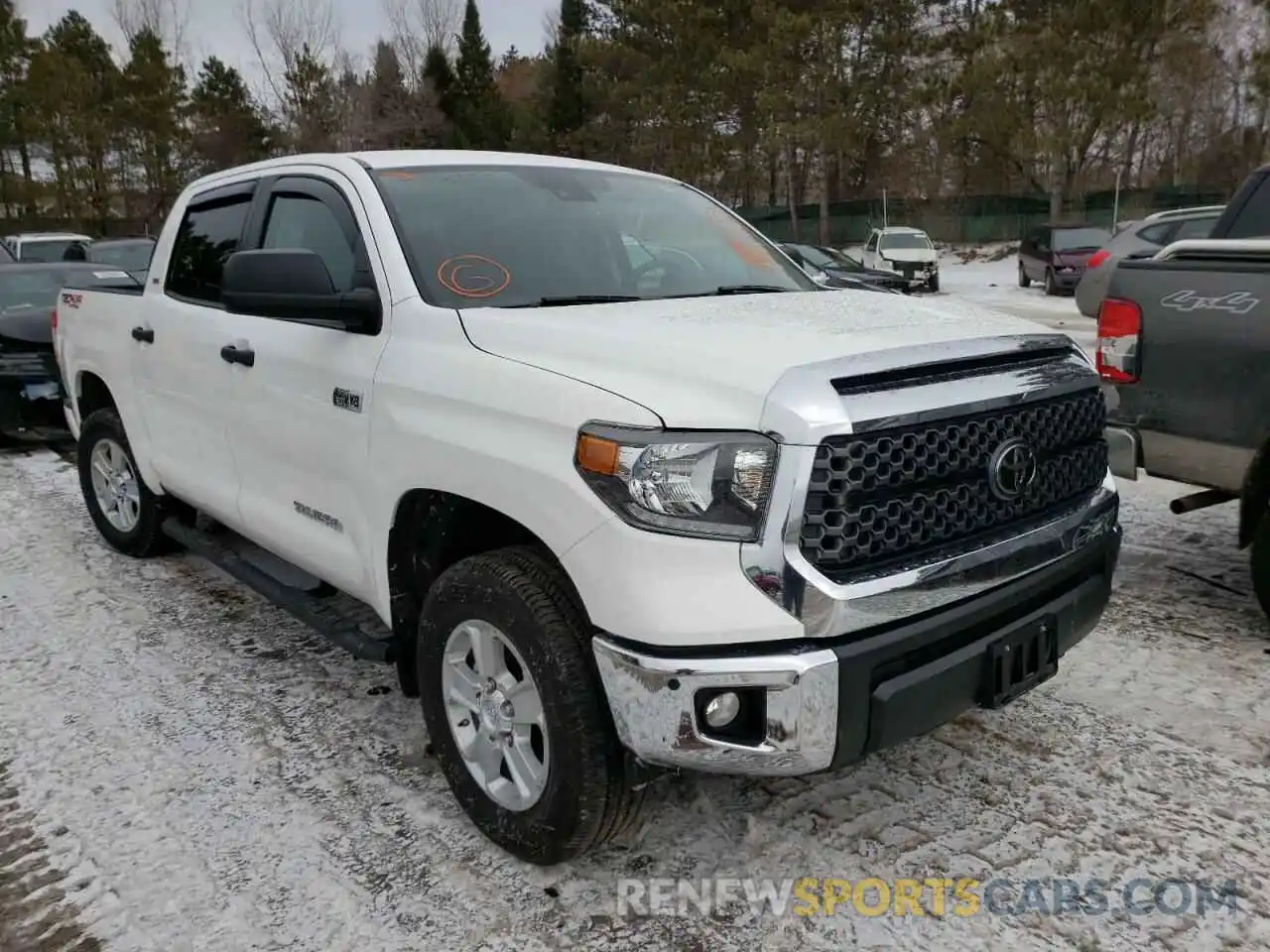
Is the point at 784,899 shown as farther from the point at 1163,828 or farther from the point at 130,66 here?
the point at 130,66

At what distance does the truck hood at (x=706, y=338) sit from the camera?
2.36 m

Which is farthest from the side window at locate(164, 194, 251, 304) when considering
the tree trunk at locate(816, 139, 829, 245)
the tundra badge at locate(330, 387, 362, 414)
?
the tree trunk at locate(816, 139, 829, 245)

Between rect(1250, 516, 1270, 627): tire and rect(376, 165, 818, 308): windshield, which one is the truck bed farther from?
rect(376, 165, 818, 308): windshield

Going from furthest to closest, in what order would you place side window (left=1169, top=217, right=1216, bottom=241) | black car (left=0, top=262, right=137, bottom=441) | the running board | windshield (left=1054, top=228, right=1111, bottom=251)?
1. windshield (left=1054, top=228, right=1111, bottom=251)
2. side window (left=1169, top=217, right=1216, bottom=241)
3. black car (left=0, top=262, right=137, bottom=441)
4. the running board

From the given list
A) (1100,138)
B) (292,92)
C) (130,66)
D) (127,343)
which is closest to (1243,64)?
(1100,138)

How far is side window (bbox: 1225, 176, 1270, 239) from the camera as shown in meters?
5.84

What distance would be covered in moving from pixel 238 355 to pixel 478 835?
1.95m

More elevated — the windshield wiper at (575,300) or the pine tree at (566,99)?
the pine tree at (566,99)

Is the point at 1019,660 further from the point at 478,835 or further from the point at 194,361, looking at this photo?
the point at 194,361

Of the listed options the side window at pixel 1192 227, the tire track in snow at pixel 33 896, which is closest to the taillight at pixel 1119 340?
the tire track in snow at pixel 33 896

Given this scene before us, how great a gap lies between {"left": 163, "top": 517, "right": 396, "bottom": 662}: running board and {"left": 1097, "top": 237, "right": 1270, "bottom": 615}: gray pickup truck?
111 inches

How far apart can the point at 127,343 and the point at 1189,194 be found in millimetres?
37827

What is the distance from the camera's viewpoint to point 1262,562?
13.1 ft

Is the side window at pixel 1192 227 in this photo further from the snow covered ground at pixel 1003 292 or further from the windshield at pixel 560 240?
the windshield at pixel 560 240
